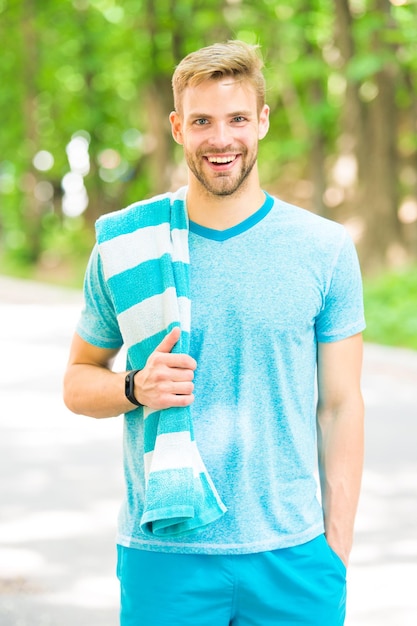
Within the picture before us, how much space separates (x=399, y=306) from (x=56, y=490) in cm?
917

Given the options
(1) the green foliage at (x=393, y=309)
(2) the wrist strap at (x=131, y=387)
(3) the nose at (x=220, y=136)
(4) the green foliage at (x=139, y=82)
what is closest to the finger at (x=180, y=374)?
(2) the wrist strap at (x=131, y=387)

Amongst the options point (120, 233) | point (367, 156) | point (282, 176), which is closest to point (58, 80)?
point (282, 176)

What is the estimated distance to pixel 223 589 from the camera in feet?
7.79

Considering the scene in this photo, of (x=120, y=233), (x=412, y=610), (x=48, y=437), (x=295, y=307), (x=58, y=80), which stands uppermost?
(x=58, y=80)

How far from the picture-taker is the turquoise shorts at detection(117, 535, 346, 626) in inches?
93.4

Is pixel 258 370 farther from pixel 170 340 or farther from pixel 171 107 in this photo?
pixel 171 107

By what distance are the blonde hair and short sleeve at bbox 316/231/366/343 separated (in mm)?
439

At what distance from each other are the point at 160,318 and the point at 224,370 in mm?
194

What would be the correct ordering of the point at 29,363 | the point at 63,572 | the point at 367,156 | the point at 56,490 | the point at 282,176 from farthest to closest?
the point at 282,176
the point at 367,156
the point at 29,363
the point at 56,490
the point at 63,572

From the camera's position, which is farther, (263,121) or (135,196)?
(135,196)

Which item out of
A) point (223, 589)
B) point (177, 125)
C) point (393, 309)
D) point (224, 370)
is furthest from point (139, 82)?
point (223, 589)

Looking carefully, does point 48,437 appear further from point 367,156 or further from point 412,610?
point 367,156

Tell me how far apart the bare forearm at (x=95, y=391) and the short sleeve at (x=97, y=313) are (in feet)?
0.26

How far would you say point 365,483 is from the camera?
704cm
